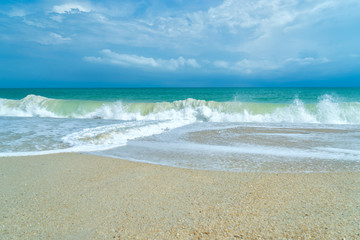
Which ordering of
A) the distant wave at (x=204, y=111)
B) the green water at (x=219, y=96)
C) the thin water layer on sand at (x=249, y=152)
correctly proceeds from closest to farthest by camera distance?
the thin water layer on sand at (x=249, y=152) → the distant wave at (x=204, y=111) → the green water at (x=219, y=96)

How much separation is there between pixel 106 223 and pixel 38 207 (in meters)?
0.98

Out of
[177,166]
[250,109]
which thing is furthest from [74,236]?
[250,109]

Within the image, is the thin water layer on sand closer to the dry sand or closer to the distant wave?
the dry sand

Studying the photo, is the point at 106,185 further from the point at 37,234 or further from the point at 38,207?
the point at 37,234

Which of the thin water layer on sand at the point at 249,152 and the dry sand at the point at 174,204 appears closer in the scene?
the dry sand at the point at 174,204

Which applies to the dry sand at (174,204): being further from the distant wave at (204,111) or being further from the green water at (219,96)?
the green water at (219,96)

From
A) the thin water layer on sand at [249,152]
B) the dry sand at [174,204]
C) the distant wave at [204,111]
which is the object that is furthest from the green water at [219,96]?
the dry sand at [174,204]

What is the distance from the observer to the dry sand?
2.22m

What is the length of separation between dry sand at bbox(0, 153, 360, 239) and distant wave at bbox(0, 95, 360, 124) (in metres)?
8.78

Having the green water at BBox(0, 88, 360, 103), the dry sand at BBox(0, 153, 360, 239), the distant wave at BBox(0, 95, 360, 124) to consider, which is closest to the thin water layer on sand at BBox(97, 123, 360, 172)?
the dry sand at BBox(0, 153, 360, 239)

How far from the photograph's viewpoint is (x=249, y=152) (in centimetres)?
567

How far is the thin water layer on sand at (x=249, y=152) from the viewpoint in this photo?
454 cm

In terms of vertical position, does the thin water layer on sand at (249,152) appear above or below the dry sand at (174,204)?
below

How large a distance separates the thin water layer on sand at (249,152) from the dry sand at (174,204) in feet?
1.71
